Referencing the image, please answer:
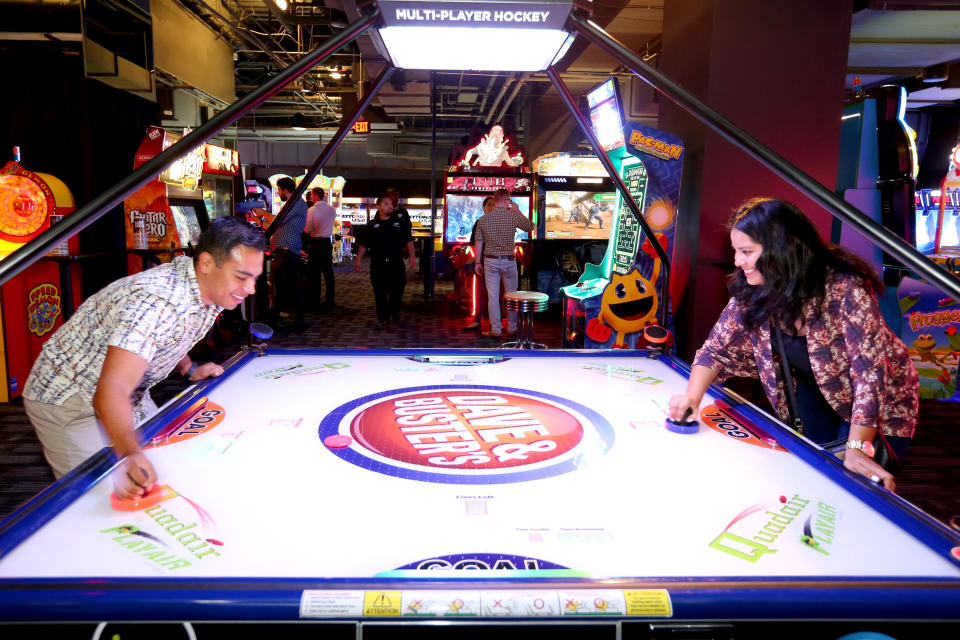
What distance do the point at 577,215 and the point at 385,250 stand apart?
2611mm

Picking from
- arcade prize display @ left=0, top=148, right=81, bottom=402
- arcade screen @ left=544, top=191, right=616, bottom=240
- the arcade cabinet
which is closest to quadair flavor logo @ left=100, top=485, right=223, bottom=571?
arcade prize display @ left=0, top=148, right=81, bottom=402

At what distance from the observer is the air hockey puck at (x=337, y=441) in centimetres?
159

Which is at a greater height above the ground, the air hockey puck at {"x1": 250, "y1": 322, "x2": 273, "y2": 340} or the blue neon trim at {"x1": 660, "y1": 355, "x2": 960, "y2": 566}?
the air hockey puck at {"x1": 250, "y1": 322, "x2": 273, "y2": 340}

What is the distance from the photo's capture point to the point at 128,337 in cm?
154

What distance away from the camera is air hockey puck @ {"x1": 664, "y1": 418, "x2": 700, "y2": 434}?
68.4 inches

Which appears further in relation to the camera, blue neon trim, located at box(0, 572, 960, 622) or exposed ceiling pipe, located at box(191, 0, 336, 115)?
exposed ceiling pipe, located at box(191, 0, 336, 115)

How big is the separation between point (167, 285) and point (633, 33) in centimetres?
869

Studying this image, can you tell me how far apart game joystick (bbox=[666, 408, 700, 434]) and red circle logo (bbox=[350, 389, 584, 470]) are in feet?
0.83

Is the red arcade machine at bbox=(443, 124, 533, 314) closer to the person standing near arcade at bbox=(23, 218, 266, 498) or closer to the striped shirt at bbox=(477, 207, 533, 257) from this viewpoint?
the striped shirt at bbox=(477, 207, 533, 257)

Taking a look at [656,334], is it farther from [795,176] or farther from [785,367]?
[795,176]

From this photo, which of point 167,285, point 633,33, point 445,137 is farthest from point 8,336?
point 445,137

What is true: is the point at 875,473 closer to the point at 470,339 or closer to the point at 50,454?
the point at 50,454

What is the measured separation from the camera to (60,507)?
1.18 m

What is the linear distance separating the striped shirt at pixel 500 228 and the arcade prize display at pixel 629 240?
121 centimetres
